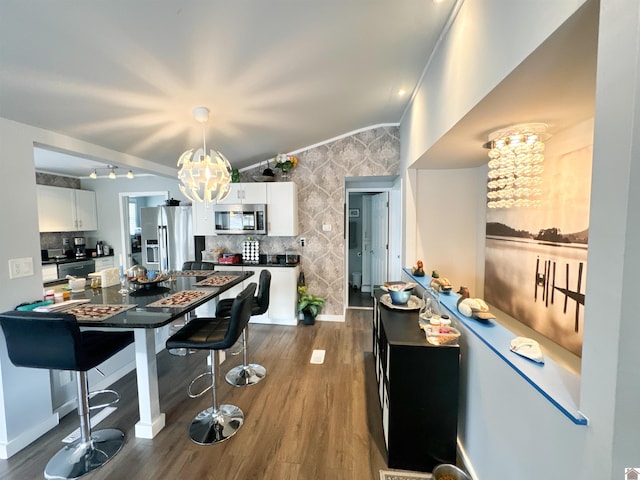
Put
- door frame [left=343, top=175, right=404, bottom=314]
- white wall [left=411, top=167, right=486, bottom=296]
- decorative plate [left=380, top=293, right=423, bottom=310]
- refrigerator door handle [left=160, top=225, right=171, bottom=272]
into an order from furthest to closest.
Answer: refrigerator door handle [left=160, top=225, right=171, bottom=272]
door frame [left=343, top=175, right=404, bottom=314]
white wall [left=411, top=167, right=486, bottom=296]
decorative plate [left=380, top=293, right=423, bottom=310]

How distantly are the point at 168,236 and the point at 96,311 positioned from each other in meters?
3.11

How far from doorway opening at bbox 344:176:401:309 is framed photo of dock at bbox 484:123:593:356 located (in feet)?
6.21

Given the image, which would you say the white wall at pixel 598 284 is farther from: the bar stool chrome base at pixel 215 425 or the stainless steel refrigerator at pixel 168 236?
the stainless steel refrigerator at pixel 168 236

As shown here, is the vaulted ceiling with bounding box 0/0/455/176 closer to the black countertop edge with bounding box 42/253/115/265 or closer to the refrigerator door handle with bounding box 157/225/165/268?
the refrigerator door handle with bounding box 157/225/165/268

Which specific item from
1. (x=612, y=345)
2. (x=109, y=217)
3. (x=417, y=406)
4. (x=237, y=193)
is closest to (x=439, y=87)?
(x=612, y=345)

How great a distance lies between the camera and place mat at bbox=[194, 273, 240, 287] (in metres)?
2.50

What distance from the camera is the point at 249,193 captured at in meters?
4.05

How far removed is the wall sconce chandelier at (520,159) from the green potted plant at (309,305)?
9.33 feet

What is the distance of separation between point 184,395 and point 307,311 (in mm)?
1940

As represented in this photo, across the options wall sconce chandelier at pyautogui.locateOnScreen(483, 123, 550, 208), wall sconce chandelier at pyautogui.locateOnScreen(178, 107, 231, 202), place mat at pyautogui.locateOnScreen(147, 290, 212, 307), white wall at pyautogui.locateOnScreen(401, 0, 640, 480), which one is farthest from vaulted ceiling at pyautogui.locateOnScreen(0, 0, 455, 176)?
place mat at pyautogui.locateOnScreen(147, 290, 212, 307)

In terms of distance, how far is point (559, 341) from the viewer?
1.64 metres

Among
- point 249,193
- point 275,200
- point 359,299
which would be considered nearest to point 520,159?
point 275,200

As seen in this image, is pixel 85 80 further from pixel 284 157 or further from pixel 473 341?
pixel 473 341

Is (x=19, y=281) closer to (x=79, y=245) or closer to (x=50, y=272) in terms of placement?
(x=50, y=272)
